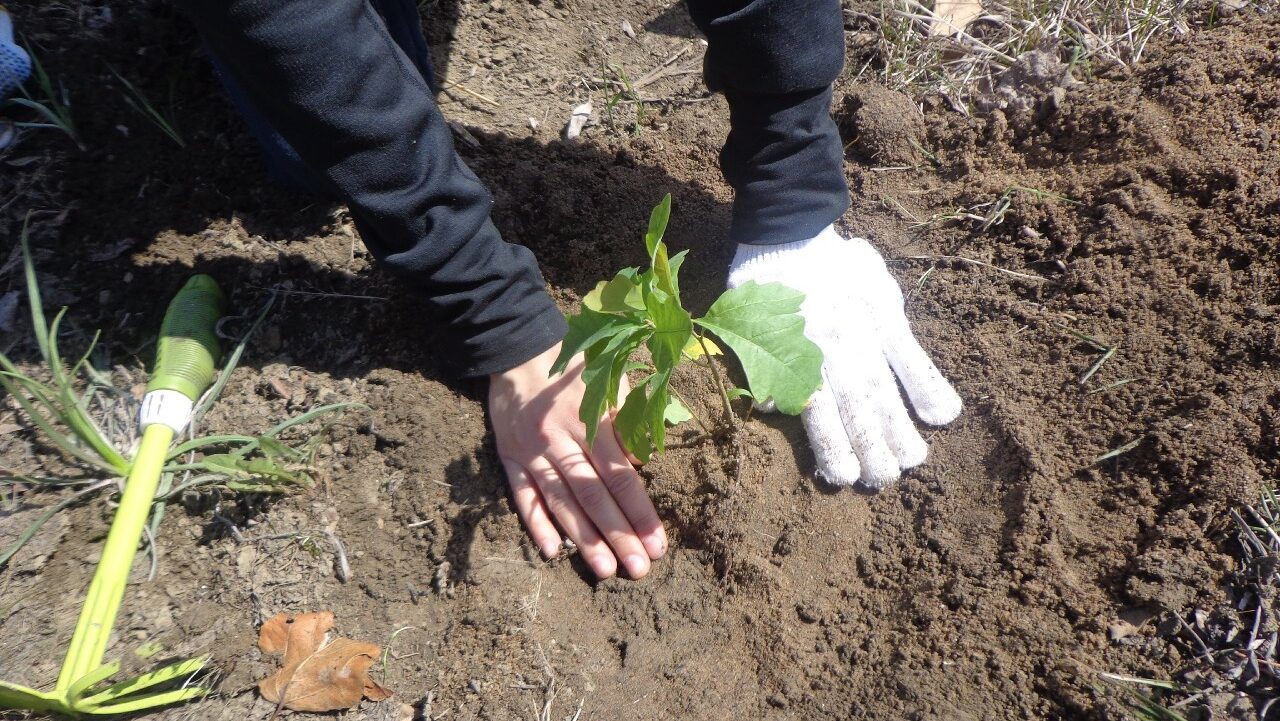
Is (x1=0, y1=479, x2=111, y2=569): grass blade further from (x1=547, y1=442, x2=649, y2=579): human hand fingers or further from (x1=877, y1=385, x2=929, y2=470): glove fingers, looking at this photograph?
(x1=877, y1=385, x2=929, y2=470): glove fingers

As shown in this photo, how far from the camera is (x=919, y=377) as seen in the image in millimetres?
1836

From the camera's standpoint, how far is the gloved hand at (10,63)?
2.10 m

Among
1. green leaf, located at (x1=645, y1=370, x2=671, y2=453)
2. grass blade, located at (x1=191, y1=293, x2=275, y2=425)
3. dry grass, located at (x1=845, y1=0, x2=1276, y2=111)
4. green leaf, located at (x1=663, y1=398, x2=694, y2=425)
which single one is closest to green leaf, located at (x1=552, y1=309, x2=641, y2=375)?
green leaf, located at (x1=645, y1=370, x2=671, y2=453)

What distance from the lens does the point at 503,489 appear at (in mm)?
1826

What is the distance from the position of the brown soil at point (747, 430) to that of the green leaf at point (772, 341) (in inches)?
20.0

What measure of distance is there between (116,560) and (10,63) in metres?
1.59

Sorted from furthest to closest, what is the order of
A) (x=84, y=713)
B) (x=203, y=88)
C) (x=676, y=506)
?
1. (x=203, y=88)
2. (x=676, y=506)
3. (x=84, y=713)

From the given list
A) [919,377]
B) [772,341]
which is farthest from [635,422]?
[919,377]

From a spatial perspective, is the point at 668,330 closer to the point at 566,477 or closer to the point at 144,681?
the point at 566,477

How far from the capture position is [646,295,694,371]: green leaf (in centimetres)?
137

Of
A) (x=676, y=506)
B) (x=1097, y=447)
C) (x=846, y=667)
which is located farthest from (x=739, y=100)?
(x=846, y=667)

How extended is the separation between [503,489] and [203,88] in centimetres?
164

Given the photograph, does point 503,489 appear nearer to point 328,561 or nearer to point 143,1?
point 328,561

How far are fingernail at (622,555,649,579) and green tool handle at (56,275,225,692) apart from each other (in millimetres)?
1064
